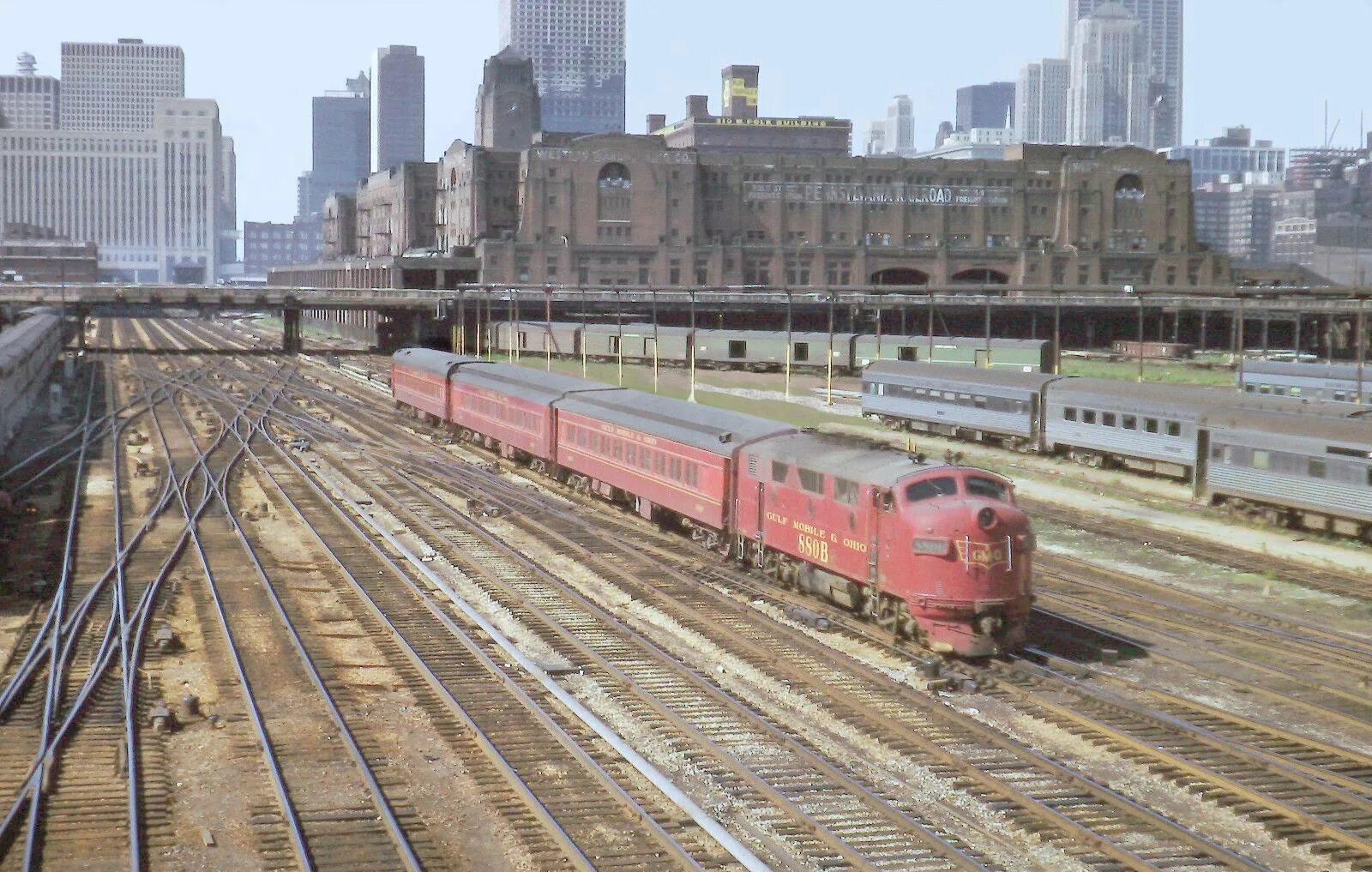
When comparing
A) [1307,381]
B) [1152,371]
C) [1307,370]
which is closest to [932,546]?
[1307,381]

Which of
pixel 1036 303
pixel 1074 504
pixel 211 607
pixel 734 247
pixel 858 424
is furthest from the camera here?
pixel 734 247

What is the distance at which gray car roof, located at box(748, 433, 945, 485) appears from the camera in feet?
74.8

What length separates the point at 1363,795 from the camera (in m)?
16.4

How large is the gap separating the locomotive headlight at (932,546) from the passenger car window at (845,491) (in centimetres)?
192

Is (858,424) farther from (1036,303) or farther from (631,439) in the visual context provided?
(1036,303)

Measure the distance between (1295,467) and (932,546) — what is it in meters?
17.4

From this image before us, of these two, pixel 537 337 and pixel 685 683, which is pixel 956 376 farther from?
pixel 537 337

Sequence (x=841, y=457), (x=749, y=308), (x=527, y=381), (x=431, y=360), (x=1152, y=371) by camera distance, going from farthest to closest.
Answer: (x=749, y=308), (x=1152, y=371), (x=431, y=360), (x=527, y=381), (x=841, y=457)

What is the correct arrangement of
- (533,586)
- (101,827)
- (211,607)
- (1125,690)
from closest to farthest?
(101,827) < (1125,690) < (211,607) < (533,586)

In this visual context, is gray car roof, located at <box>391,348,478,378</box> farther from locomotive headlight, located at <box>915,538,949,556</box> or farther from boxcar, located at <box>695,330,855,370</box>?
locomotive headlight, located at <box>915,538,949,556</box>

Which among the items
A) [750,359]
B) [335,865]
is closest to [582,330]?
[750,359]

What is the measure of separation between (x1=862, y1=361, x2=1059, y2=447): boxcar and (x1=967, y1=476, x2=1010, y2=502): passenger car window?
28299 millimetres

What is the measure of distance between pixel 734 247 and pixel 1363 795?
121 m

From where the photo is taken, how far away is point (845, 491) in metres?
23.6
